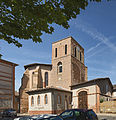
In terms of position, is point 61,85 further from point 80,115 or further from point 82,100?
point 80,115

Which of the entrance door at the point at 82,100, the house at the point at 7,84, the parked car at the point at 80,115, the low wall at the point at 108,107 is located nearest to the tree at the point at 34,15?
the parked car at the point at 80,115

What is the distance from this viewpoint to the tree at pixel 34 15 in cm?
608

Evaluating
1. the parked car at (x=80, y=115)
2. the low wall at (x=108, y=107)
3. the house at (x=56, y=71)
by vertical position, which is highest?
the house at (x=56, y=71)

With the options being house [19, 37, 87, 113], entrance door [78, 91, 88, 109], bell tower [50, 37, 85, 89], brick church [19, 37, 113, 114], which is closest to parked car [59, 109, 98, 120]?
brick church [19, 37, 113, 114]

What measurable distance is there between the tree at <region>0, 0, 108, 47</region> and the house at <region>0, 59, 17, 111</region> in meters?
17.9

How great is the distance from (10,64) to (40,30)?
19.9 meters

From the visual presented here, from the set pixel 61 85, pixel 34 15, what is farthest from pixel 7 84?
pixel 34 15

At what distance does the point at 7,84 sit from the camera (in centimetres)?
2453

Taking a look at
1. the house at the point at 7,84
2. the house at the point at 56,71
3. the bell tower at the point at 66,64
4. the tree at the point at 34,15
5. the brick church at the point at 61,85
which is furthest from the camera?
the house at the point at 56,71

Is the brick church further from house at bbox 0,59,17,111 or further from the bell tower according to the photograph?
house at bbox 0,59,17,111

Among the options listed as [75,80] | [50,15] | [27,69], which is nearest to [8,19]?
[50,15]

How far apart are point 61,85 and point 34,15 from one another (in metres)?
28.1

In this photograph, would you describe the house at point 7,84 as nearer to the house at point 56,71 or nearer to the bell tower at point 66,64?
the house at point 56,71

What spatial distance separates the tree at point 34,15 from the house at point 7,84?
58.8 feet
